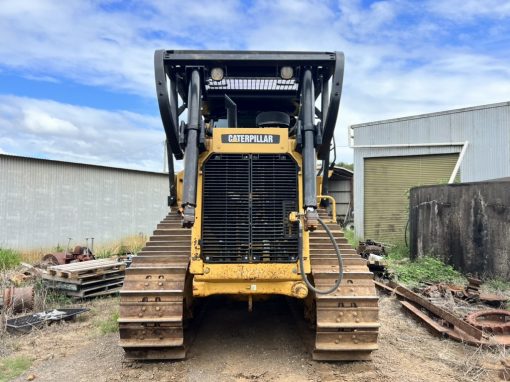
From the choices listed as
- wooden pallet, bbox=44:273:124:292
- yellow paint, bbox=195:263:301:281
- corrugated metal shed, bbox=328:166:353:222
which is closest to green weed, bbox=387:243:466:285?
yellow paint, bbox=195:263:301:281

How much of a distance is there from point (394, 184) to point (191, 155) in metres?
15.1

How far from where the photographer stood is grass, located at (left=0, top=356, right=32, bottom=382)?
4973 millimetres

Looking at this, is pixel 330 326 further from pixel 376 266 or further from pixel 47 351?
pixel 376 266

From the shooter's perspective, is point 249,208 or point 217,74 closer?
point 249,208

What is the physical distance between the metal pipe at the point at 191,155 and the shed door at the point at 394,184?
1389cm

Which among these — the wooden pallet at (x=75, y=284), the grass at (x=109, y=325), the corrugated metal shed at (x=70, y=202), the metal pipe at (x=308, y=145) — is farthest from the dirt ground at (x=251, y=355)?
the corrugated metal shed at (x=70, y=202)

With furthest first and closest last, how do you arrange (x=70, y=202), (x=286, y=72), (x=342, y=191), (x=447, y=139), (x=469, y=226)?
(x=342, y=191) → (x=447, y=139) → (x=70, y=202) → (x=469, y=226) → (x=286, y=72)

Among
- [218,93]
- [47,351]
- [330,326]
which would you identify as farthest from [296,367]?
[218,93]

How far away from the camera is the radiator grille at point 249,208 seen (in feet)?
16.4

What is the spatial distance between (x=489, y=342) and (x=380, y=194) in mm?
13753

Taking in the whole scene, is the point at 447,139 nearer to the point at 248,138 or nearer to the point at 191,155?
the point at 248,138

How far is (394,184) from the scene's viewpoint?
61.1ft

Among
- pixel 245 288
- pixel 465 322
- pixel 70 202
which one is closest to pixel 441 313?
pixel 465 322

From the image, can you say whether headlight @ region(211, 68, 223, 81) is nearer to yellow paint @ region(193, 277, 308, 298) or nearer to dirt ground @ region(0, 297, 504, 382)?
yellow paint @ region(193, 277, 308, 298)
